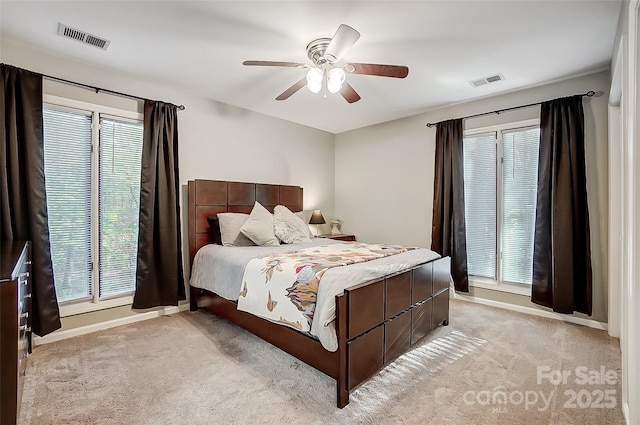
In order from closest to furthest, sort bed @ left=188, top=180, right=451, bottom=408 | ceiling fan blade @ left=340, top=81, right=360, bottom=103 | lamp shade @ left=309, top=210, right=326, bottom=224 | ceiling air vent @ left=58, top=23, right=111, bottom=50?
1. bed @ left=188, top=180, right=451, bottom=408
2. ceiling air vent @ left=58, top=23, right=111, bottom=50
3. ceiling fan blade @ left=340, top=81, right=360, bottom=103
4. lamp shade @ left=309, top=210, right=326, bottom=224

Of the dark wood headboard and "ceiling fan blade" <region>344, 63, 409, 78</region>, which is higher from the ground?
"ceiling fan blade" <region>344, 63, 409, 78</region>

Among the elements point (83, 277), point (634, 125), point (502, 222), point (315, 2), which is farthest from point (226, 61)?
point (502, 222)

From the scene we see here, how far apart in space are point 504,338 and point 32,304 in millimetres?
4306

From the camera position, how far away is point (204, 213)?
3.69 m

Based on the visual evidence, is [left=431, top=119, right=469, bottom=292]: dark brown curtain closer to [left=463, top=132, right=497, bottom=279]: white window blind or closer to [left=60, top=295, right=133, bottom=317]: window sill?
[left=463, top=132, right=497, bottom=279]: white window blind

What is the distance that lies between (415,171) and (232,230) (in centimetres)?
281

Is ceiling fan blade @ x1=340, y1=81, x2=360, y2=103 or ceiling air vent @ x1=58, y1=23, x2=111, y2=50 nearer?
ceiling air vent @ x1=58, y1=23, x2=111, y2=50

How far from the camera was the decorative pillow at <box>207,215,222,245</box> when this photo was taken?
3.62 meters

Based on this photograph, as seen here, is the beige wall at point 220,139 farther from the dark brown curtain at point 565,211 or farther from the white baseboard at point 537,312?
the dark brown curtain at point 565,211

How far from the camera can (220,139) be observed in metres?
4.00

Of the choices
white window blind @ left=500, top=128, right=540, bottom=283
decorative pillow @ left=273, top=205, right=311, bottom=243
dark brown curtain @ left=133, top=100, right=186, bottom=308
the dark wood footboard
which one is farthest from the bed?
white window blind @ left=500, top=128, right=540, bottom=283

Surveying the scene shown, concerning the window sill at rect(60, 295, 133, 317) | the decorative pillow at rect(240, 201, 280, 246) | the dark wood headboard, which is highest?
the dark wood headboard

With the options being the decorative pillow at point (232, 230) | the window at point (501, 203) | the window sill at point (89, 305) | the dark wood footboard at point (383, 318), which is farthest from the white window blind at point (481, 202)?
the window sill at point (89, 305)

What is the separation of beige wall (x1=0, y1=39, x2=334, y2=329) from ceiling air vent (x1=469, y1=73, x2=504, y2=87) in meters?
2.66
